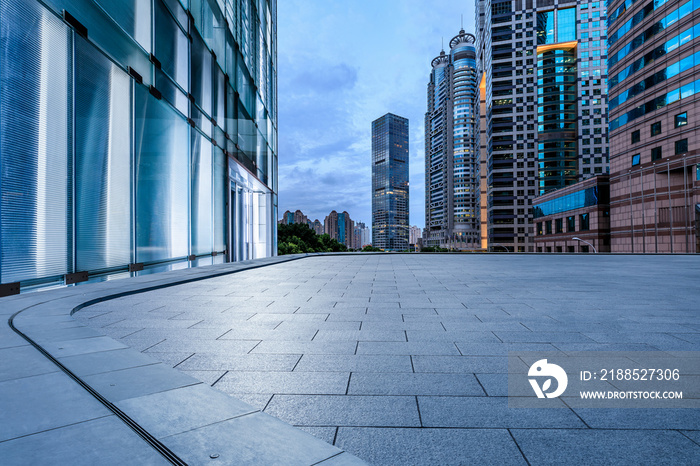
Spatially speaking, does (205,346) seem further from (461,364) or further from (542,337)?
(542,337)

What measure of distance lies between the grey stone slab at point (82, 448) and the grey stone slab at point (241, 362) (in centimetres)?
154

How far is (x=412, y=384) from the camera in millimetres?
3309

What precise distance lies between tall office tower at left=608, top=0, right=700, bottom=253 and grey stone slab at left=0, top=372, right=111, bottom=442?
53.9 meters

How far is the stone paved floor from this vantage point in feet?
7.70

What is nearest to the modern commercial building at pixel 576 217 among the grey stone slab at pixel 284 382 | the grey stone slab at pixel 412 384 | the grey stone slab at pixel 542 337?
the grey stone slab at pixel 542 337

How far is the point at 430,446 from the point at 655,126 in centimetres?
5884

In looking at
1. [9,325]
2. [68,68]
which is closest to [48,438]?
[9,325]

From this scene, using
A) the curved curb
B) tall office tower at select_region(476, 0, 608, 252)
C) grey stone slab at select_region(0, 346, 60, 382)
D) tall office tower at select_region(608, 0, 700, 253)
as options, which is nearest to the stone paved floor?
the curved curb

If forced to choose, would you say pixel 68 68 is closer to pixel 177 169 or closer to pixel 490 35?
pixel 177 169

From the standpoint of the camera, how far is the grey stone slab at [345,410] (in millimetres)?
2629

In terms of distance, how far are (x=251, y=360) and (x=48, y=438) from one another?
2067 mm

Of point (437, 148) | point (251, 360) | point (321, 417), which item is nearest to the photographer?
point (321, 417)

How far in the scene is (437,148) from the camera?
194 metres

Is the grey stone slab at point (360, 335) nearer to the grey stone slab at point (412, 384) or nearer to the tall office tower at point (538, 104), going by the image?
the grey stone slab at point (412, 384)
